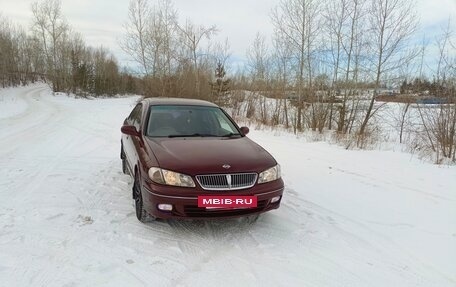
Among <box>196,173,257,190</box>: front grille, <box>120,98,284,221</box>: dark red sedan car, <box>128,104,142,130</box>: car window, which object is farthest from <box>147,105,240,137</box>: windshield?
<box>196,173,257,190</box>: front grille

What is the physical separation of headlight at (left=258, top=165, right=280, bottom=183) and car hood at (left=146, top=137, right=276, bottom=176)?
52mm

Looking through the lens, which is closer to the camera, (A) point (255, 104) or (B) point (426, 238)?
(B) point (426, 238)

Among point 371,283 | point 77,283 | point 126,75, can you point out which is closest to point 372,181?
point 371,283

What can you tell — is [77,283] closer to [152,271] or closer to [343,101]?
[152,271]

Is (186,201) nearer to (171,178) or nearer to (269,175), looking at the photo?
(171,178)

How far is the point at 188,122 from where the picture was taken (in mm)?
5047

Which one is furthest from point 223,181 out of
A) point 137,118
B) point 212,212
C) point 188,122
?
point 137,118

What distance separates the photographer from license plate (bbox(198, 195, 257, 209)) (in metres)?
3.54


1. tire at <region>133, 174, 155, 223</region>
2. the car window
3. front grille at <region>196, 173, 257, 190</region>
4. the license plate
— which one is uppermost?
the car window

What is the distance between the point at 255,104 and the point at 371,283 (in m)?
18.1

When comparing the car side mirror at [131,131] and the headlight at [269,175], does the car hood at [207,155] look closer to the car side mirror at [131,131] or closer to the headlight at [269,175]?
the headlight at [269,175]

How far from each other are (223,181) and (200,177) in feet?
0.82

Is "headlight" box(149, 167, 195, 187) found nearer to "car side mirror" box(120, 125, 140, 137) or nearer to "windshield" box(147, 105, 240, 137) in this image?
"windshield" box(147, 105, 240, 137)

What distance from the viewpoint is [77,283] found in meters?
2.82
